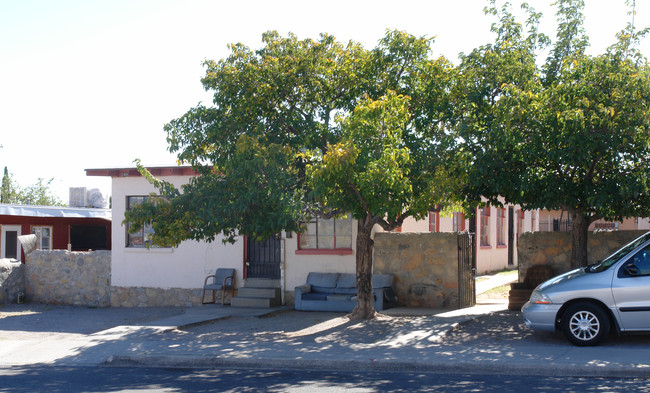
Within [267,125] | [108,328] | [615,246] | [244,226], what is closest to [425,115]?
[267,125]

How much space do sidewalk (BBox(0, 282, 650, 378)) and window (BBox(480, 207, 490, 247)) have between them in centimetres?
821

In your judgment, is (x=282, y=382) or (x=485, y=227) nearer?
(x=282, y=382)

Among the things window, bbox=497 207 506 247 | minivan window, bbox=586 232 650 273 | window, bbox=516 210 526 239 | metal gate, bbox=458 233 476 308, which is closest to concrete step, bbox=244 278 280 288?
metal gate, bbox=458 233 476 308

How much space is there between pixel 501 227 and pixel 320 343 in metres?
15.7

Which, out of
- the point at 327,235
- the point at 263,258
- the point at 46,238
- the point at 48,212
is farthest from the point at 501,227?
the point at 46,238

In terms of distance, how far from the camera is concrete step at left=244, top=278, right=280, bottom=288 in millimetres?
15914

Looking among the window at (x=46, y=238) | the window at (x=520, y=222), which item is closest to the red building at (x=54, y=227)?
the window at (x=46, y=238)

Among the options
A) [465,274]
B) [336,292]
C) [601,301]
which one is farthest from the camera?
[336,292]

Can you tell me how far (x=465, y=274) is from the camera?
1452 centimetres

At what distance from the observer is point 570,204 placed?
36.8 feet

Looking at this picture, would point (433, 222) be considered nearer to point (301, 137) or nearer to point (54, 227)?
point (301, 137)

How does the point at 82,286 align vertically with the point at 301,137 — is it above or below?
below

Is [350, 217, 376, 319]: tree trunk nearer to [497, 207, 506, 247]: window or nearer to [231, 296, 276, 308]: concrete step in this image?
[231, 296, 276, 308]: concrete step

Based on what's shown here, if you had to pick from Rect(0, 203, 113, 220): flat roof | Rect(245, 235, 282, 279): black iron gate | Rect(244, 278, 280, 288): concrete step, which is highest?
Rect(0, 203, 113, 220): flat roof
